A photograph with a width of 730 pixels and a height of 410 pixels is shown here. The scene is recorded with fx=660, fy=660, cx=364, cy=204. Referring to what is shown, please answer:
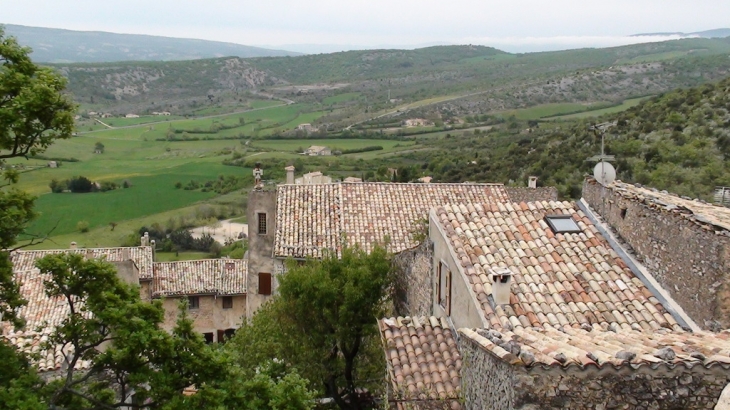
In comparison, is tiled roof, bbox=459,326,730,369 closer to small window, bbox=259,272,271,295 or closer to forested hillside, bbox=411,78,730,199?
small window, bbox=259,272,271,295

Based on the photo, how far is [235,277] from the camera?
31.8 m

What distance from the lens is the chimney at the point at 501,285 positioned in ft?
28.8

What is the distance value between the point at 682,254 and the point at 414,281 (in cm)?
550

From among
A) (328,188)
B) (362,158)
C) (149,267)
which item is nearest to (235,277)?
(149,267)

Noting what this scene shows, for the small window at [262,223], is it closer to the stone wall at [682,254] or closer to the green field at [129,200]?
the stone wall at [682,254]

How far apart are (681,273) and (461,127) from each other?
74064 millimetres

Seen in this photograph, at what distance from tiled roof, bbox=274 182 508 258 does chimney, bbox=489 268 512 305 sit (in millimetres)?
10023

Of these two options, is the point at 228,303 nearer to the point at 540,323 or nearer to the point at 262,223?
the point at 262,223

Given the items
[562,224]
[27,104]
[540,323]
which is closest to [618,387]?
[540,323]

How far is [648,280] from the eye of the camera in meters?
9.58

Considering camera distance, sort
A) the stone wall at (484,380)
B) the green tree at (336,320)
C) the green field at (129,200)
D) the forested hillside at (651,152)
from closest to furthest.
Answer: the stone wall at (484,380) → the green tree at (336,320) → the forested hillside at (651,152) → the green field at (129,200)

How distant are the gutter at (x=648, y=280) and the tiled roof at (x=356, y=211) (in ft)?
28.2

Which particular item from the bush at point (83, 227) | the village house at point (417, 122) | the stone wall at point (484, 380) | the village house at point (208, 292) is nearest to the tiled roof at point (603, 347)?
the stone wall at point (484, 380)

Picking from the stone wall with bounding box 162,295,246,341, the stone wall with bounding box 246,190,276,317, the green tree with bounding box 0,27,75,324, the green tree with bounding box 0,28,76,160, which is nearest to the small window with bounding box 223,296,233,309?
the stone wall with bounding box 162,295,246,341
